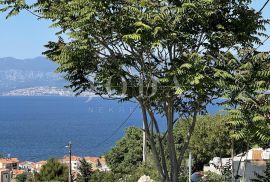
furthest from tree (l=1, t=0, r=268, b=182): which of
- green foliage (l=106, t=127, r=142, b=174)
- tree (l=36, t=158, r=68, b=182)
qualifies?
green foliage (l=106, t=127, r=142, b=174)

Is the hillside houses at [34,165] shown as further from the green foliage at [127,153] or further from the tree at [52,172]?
the tree at [52,172]

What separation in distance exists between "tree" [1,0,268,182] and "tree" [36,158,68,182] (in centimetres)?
2352

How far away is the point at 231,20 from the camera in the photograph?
7566 mm

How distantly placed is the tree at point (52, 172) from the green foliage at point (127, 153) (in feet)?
17.7

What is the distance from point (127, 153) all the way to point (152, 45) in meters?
31.2

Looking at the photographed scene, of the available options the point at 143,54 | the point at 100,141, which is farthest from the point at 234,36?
the point at 100,141

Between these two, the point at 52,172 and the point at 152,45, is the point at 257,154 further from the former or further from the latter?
the point at 52,172

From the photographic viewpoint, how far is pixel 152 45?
6.77m

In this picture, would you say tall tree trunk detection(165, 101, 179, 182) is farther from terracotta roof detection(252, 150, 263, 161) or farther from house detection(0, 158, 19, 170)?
house detection(0, 158, 19, 170)

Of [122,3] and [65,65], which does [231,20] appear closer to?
[122,3]

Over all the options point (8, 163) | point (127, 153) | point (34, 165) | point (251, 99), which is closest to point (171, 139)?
point (251, 99)

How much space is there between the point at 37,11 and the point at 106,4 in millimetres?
1550

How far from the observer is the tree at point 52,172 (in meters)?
30.8

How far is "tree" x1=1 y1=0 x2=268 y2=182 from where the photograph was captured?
674cm
